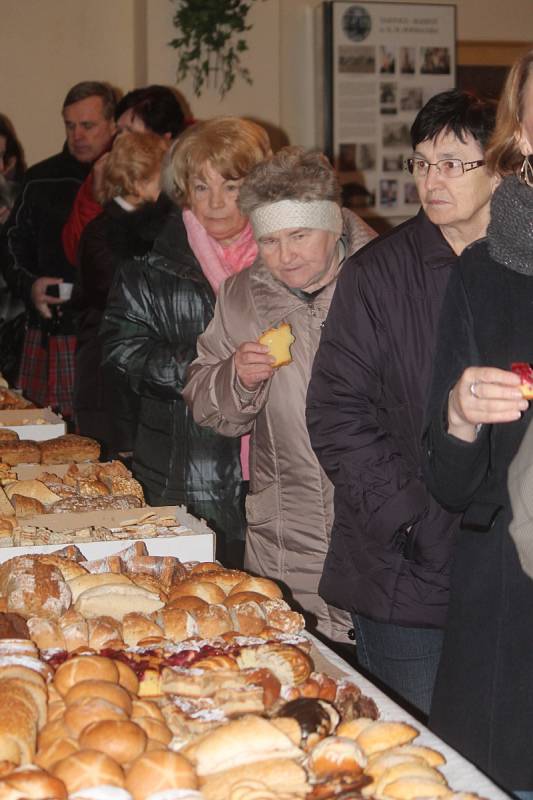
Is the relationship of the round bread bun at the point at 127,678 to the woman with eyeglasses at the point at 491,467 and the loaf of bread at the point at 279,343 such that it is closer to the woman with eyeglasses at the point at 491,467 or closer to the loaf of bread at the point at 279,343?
the woman with eyeglasses at the point at 491,467

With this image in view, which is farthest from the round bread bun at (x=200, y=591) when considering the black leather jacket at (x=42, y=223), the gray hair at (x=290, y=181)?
the black leather jacket at (x=42, y=223)

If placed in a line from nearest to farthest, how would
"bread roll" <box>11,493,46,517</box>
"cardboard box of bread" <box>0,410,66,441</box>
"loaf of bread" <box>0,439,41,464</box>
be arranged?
1. "bread roll" <box>11,493,46,517</box>
2. "loaf of bread" <box>0,439,41,464</box>
3. "cardboard box of bread" <box>0,410,66,441</box>

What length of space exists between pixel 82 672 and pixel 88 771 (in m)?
0.24

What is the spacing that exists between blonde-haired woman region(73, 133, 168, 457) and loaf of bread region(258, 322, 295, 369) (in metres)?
1.20

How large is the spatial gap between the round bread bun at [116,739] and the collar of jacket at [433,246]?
1.14 m

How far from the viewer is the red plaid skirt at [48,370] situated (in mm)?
5160

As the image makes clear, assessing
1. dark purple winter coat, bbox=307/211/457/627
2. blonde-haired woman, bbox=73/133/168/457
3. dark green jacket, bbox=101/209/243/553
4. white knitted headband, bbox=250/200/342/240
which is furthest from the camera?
blonde-haired woman, bbox=73/133/168/457

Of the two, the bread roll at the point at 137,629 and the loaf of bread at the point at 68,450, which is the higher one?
the bread roll at the point at 137,629

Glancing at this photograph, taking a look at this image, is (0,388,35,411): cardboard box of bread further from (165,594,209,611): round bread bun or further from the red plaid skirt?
(165,594,209,611): round bread bun

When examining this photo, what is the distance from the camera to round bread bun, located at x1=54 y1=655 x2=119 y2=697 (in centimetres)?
144

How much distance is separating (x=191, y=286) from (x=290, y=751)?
205cm

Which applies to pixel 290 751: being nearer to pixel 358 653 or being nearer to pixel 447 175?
pixel 358 653

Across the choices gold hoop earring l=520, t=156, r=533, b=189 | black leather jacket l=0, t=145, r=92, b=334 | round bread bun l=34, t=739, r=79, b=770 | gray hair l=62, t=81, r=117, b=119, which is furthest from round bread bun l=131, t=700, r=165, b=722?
gray hair l=62, t=81, r=117, b=119

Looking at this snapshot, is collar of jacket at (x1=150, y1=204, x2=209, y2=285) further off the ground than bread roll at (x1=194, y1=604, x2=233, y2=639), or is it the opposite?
collar of jacket at (x1=150, y1=204, x2=209, y2=285)
